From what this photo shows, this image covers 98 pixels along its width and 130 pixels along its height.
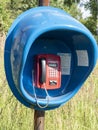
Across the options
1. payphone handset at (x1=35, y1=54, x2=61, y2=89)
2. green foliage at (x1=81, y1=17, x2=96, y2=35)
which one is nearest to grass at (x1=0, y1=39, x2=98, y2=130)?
payphone handset at (x1=35, y1=54, x2=61, y2=89)

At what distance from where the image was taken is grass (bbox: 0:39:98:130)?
A: 453 centimetres

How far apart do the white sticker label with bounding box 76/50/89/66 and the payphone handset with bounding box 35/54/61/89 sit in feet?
0.75

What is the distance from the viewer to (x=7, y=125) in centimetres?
452

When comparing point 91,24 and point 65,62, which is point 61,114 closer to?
point 65,62

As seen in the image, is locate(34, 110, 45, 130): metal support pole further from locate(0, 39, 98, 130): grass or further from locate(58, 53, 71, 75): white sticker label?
locate(0, 39, 98, 130): grass

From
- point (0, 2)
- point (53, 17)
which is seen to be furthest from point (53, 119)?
point (0, 2)

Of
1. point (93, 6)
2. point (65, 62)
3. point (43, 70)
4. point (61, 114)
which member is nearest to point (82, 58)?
point (65, 62)

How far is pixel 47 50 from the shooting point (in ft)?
10.9

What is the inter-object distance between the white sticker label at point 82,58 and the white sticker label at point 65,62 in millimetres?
78

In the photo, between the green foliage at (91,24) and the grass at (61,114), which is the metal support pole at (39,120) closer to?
the grass at (61,114)

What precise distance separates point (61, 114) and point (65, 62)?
4.73 ft

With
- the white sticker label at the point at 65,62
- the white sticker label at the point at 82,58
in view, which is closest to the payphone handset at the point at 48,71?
the white sticker label at the point at 65,62

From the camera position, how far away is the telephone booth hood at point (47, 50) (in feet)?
9.81

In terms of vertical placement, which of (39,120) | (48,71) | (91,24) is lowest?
(91,24)
